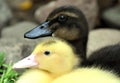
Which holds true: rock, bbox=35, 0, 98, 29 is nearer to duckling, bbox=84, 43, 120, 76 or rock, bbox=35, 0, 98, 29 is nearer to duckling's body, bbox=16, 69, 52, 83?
duckling, bbox=84, 43, 120, 76

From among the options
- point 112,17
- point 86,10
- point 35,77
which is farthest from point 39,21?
point 35,77

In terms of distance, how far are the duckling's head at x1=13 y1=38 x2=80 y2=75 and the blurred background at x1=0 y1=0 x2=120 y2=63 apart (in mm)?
525

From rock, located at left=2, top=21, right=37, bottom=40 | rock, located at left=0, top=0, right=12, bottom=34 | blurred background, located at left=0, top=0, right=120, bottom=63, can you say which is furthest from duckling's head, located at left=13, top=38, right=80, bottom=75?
rock, located at left=0, top=0, right=12, bottom=34

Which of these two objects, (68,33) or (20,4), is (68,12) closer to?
(68,33)

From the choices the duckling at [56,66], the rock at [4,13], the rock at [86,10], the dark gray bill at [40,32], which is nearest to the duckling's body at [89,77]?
the duckling at [56,66]

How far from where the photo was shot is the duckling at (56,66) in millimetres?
2156

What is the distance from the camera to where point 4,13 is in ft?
13.8

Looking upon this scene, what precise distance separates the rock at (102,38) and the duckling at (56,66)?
83 centimetres

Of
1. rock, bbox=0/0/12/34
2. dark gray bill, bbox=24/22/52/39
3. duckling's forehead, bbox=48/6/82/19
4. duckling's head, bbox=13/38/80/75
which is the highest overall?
rock, bbox=0/0/12/34

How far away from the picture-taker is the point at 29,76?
2.20 meters

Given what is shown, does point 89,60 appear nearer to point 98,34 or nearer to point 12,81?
point 12,81

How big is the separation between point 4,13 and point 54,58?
6.86 ft

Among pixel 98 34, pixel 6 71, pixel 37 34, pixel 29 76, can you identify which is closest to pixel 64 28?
pixel 37 34

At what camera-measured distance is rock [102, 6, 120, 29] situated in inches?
156
